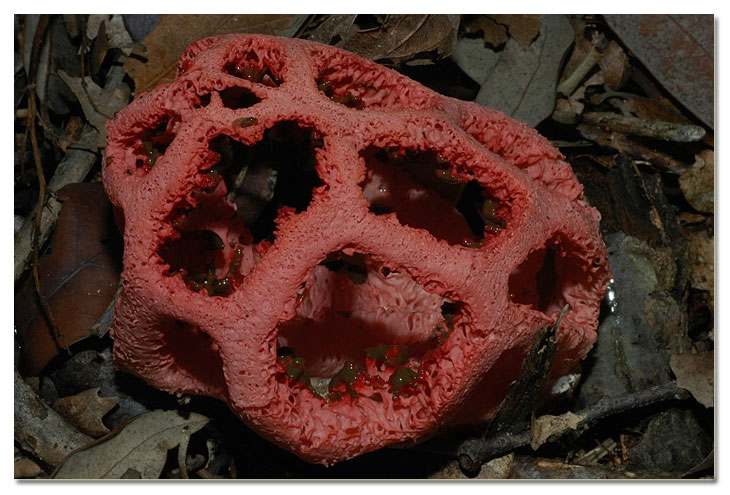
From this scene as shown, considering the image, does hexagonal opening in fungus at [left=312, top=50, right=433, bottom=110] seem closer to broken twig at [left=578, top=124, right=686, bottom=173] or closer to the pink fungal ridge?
the pink fungal ridge

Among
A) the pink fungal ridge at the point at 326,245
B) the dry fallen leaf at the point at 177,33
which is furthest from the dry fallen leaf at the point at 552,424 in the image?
the dry fallen leaf at the point at 177,33

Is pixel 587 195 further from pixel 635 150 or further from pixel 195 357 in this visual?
pixel 195 357

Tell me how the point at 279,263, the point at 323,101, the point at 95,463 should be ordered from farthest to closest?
1. the point at 95,463
2. the point at 323,101
3. the point at 279,263

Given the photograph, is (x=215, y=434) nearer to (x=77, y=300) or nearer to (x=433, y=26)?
(x=77, y=300)

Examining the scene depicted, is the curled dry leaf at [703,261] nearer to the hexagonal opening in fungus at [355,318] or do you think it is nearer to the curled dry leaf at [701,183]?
the curled dry leaf at [701,183]

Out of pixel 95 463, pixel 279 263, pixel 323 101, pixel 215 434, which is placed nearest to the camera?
pixel 279 263

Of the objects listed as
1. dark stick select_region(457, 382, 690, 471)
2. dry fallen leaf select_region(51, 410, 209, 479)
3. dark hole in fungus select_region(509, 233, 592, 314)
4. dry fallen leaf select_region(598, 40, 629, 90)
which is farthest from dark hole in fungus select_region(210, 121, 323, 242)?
dry fallen leaf select_region(598, 40, 629, 90)

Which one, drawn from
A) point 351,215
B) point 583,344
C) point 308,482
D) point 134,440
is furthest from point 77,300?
point 583,344
